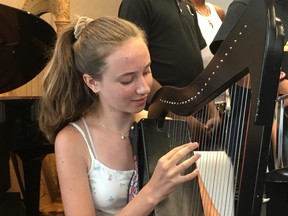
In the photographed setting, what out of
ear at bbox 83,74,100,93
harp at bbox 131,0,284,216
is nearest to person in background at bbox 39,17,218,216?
ear at bbox 83,74,100,93

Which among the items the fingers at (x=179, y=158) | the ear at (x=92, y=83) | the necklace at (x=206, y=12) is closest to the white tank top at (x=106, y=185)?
the ear at (x=92, y=83)

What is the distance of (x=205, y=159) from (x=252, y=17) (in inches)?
17.4

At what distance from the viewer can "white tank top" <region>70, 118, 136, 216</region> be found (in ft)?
3.08

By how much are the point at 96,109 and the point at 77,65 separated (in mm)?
123

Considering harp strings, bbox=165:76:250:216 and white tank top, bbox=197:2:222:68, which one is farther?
white tank top, bbox=197:2:222:68

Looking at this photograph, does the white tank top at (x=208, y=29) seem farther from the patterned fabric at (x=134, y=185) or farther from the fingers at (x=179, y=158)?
the fingers at (x=179, y=158)

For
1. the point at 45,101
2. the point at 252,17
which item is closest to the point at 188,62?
the point at 45,101

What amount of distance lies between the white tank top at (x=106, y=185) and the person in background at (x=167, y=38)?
1.29 ft

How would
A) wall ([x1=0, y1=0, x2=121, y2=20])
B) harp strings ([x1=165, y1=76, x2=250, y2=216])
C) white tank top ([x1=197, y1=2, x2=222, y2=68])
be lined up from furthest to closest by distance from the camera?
wall ([x1=0, y1=0, x2=121, y2=20]) < white tank top ([x1=197, y1=2, x2=222, y2=68]) < harp strings ([x1=165, y1=76, x2=250, y2=216])

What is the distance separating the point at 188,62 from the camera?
1.35 m

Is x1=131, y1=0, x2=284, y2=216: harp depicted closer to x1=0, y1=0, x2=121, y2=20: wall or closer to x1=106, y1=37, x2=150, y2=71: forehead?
x1=106, y1=37, x2=150, y2=71: forehead

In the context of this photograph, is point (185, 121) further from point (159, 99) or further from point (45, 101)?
point (45, 101)

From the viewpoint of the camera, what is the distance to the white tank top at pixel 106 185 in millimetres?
938

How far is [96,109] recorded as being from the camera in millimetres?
1022
